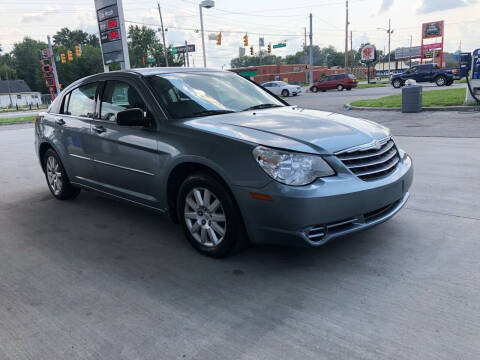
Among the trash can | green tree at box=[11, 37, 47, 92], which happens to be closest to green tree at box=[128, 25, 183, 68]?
green tree at box=[11, 37, 47, 92]

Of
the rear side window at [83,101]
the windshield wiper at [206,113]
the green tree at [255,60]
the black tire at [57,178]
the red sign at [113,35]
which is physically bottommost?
the black tire at [57,178]

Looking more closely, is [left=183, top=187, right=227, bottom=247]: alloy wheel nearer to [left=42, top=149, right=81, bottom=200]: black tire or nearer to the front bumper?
the front bumper

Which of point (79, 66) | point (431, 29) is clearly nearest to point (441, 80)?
point (431, 29)

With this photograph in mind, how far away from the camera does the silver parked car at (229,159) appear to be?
10.1ft

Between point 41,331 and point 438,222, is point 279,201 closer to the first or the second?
point 41,331

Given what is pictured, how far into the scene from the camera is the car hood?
324cm

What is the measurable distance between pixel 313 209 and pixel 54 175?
4.18m

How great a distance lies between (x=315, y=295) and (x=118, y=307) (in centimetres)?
140

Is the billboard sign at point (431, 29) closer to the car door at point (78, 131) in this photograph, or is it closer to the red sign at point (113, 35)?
the red sign at point (113, 35)

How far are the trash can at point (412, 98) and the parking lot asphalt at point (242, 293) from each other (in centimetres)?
1056

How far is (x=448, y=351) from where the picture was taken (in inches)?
90.0

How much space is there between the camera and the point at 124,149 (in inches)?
166

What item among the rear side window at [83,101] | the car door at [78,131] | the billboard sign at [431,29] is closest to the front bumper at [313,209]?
the car door at [78,131]

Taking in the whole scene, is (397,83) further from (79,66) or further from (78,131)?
(79,66)
